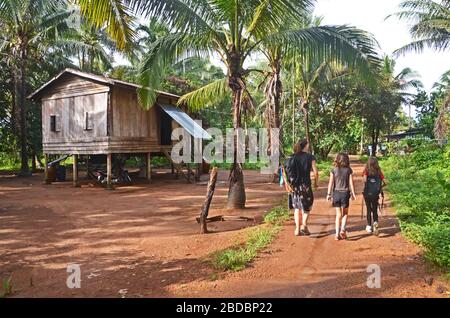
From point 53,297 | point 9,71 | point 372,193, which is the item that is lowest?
point 53,297

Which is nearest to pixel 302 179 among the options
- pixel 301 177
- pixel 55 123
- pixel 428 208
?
pixel 301 177

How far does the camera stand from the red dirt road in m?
4.70

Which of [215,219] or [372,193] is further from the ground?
[372,193]

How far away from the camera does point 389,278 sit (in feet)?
15.7

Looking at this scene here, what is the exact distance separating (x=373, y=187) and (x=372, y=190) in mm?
59

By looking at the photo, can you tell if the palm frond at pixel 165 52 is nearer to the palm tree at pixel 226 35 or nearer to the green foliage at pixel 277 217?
the palm tree at pixel 226 35

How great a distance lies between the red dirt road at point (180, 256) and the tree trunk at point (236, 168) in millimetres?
424

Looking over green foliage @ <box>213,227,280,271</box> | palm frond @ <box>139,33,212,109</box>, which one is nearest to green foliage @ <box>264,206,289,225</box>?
green foliage @ <box>213,227,280,271</box>

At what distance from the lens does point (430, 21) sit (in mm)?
17609

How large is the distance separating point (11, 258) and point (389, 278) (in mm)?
5883

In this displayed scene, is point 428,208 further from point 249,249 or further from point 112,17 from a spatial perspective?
point 112,17
